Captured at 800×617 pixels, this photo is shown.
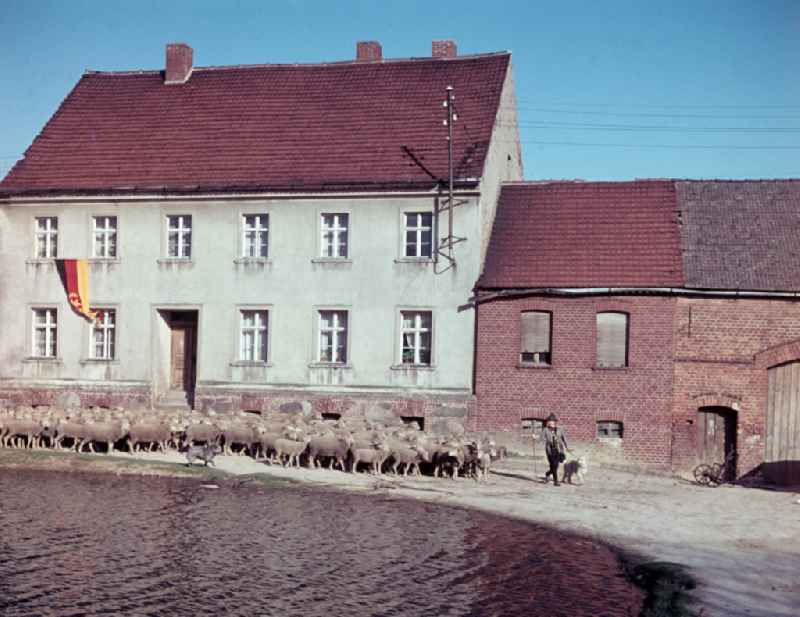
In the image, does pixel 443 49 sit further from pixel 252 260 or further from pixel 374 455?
pixel 374 455

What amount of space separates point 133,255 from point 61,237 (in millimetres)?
2691

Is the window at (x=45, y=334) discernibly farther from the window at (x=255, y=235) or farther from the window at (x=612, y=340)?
the window at (x=612, y=340)

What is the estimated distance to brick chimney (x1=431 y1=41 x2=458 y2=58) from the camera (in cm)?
3726

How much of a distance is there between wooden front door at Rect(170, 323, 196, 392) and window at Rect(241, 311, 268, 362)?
2.38 m

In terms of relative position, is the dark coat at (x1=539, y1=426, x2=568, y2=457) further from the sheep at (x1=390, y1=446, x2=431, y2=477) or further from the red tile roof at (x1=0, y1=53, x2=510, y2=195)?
the red tile roof at (x1=0, y1=53, x2=510, y2=195)

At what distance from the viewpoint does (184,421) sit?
29094 millimetres

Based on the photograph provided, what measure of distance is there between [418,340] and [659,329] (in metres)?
7.13

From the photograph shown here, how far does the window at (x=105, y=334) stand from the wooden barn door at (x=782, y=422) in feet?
67.0

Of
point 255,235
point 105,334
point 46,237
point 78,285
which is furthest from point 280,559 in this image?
point 46,237

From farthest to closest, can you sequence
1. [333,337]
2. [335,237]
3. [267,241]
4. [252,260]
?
[267,241]
[252,260]
[335,237]
[333,337]

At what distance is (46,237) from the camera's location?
34.9m

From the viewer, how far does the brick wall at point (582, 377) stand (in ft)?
94.7

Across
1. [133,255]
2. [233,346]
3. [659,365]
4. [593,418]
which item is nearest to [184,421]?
[233,346]

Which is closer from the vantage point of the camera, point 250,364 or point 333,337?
point 333,337
